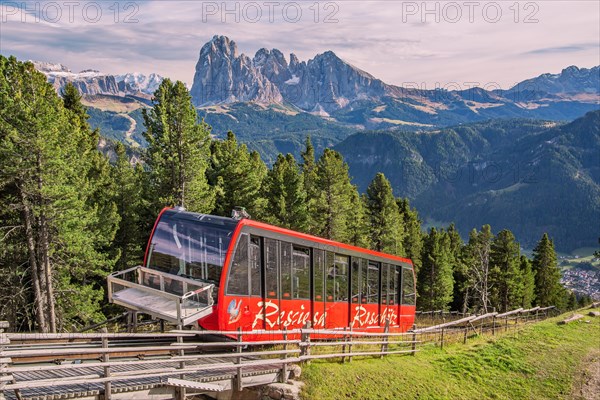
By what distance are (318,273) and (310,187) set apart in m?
26.4

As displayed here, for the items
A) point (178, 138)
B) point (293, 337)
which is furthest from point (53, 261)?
point (293, 337)

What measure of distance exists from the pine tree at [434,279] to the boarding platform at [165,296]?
4437 centimetres

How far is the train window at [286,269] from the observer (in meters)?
15.2

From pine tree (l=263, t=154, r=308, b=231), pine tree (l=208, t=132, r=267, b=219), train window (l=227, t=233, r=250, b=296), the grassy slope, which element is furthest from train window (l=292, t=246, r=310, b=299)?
pine tree (l=263, t=154, r=308, b=231)

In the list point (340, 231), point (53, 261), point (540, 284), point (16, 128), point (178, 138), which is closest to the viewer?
point (16, 128)

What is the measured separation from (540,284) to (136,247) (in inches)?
2416

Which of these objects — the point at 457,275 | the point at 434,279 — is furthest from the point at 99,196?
the point at 457,275

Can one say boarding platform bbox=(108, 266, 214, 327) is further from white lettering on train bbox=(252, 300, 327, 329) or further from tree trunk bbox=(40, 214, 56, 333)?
tree trunk bbox=(40, 214, 56, 333)

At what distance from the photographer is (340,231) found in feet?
133

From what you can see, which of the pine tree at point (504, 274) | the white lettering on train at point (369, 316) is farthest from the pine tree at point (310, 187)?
the pine tree at point (504, 274)

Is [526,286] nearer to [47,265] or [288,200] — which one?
[288,200]

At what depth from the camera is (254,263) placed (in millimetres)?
14281

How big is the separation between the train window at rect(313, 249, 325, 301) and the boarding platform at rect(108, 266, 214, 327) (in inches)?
178

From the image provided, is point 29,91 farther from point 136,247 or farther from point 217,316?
point 217,316
